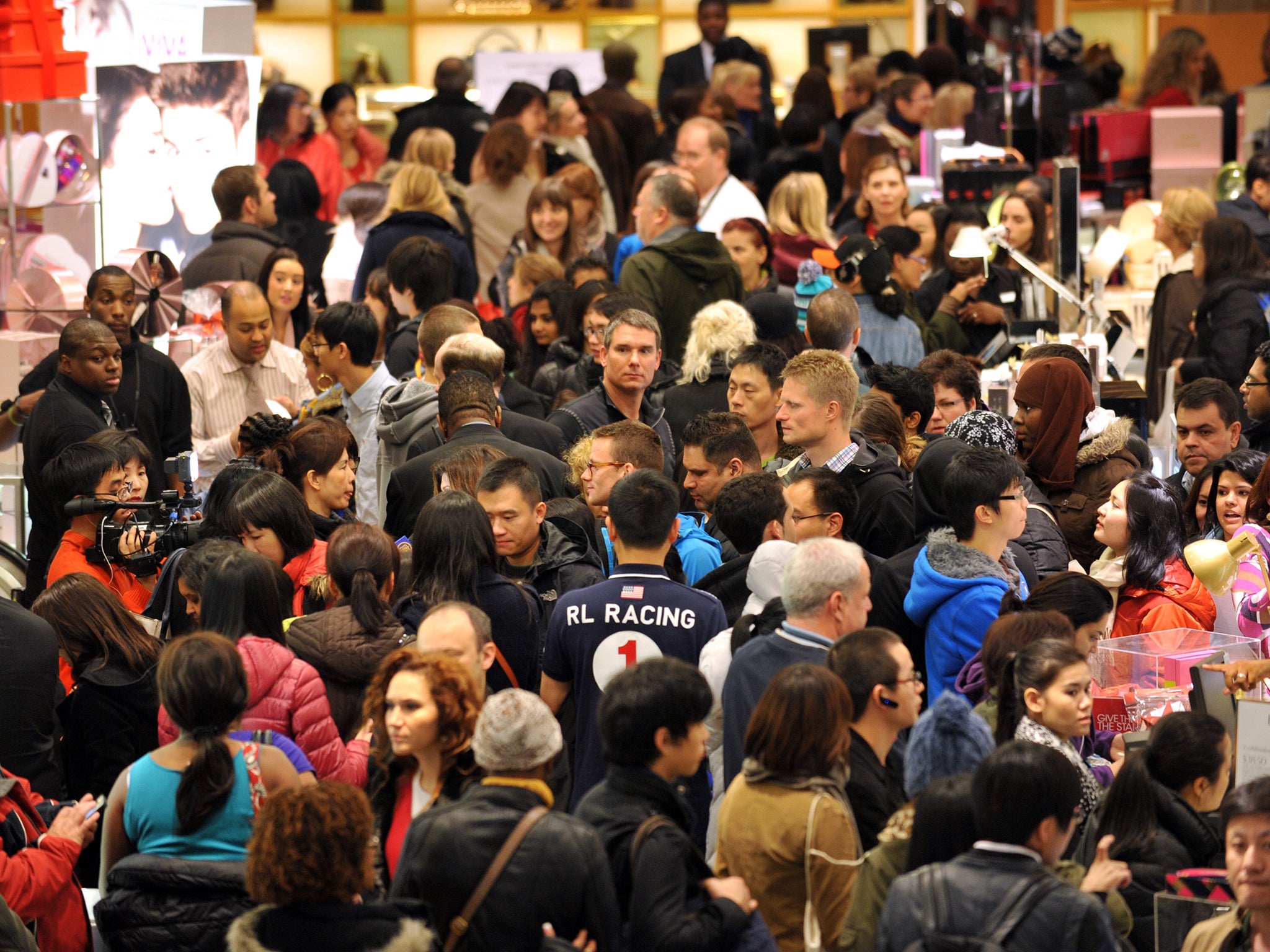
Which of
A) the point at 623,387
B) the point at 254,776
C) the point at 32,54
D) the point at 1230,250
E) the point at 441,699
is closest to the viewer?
the point at 441,699

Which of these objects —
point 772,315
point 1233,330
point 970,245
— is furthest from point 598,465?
point 1233,330

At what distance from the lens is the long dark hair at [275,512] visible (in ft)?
14.4

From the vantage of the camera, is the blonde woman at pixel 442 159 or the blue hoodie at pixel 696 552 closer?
the blue hoodie at pixel 696 552

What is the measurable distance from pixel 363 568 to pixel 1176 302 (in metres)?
4.78

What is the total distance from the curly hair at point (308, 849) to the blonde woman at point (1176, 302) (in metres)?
5.35

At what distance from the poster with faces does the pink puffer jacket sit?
433 cm

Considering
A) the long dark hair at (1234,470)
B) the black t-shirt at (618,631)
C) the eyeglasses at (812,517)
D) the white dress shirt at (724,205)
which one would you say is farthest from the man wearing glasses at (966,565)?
the white dress shirt at (724,205)

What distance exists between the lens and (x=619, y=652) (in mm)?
3697

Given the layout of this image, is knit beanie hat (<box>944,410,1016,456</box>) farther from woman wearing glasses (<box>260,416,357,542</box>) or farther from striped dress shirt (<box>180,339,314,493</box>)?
striped dress shirt (<box>180,339,314,493</box>)

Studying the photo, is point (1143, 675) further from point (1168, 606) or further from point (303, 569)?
point (303, 569)

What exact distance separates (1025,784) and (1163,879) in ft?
2.06

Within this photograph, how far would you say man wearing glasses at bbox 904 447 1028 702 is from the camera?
3857 mm

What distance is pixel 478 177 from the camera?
8.95 meters

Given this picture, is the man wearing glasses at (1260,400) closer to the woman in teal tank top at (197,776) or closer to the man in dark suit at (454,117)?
the woman in teal tank top at (197,776)
